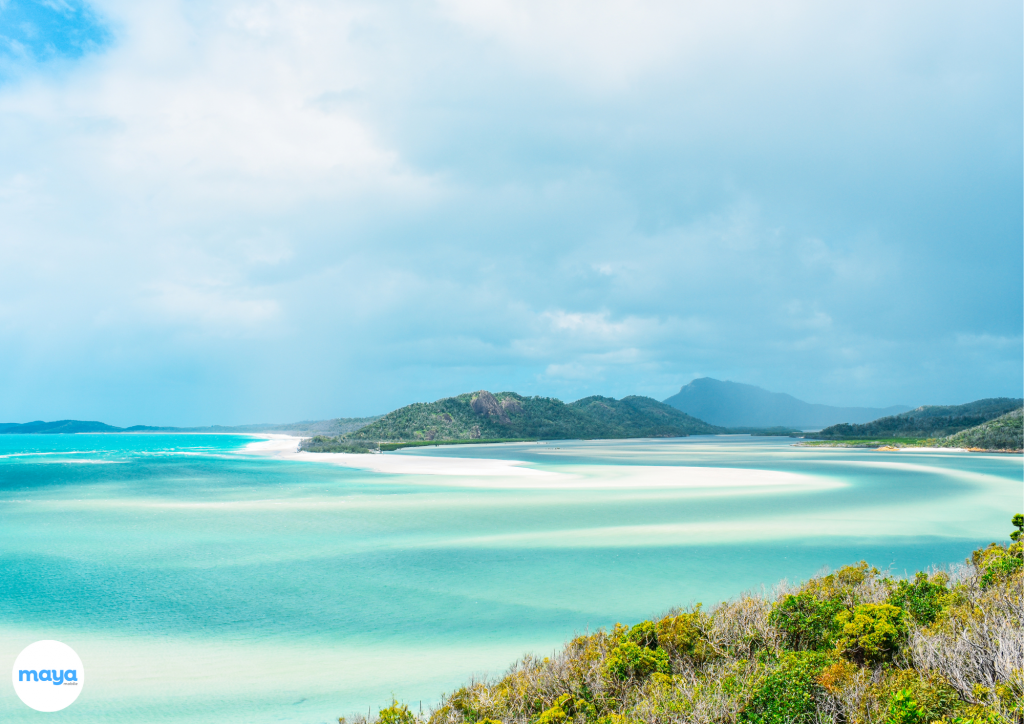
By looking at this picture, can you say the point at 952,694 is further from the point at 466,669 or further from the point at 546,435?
the point at 546,435

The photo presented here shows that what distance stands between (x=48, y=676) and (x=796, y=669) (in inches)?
373

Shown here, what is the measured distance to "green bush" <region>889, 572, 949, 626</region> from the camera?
7.43 metres

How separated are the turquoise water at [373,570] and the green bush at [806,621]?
11.1 feet

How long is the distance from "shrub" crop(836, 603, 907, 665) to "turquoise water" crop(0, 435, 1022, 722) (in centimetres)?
417

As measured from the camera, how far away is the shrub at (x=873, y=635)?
6461 millimetres

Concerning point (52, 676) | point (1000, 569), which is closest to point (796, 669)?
point (1000, 569)

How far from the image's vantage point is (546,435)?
13462cm

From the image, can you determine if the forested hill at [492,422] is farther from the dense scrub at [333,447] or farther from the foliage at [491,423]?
the dense scrub at [333,447]

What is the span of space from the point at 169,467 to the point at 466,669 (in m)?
48.2

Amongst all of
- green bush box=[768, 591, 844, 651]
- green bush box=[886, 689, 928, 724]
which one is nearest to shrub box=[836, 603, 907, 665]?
green bush box=[768, 591, 844, 651]

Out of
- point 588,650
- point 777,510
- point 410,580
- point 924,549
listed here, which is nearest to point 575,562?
point 410,580

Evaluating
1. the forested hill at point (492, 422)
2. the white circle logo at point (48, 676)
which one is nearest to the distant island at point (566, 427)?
the forested hill at point (492, 422)

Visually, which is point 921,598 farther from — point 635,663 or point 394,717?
point 394,717

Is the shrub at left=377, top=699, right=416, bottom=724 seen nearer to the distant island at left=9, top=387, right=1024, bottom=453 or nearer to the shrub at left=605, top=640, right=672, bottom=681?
the shrub at left=605, top=640, right=672, bottom=681
